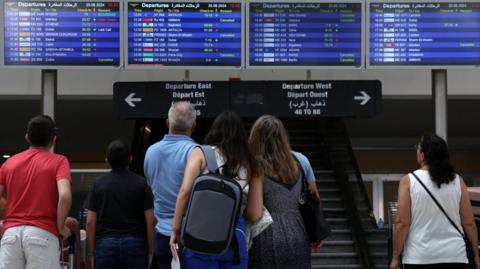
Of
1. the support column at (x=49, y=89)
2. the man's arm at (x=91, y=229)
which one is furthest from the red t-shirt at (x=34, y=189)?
the support column at (x=49, y=89)

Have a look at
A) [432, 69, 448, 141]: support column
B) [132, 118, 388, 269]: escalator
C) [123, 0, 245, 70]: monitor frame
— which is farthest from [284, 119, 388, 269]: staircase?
[123, 0, 245, 70]: monitor frame

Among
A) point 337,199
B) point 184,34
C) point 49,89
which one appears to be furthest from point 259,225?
point 337,199

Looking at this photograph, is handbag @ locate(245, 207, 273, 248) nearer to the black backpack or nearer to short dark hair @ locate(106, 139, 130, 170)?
the black backpack

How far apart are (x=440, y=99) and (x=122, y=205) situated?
16.4 feet

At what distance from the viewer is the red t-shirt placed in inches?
176

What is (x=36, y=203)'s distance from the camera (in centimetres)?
449

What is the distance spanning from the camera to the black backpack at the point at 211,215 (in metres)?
3.95

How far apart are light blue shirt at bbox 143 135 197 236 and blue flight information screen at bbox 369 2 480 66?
4528 millimetres

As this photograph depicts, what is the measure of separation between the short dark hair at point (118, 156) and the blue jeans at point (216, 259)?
4.44ft

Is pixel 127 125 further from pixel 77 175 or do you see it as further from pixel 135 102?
pixel 135 102

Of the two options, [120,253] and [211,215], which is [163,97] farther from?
[211,215]

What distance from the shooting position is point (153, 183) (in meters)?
4.70

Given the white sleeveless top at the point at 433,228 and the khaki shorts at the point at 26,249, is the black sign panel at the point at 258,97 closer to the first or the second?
the white sleeveless top at the point at 433,228

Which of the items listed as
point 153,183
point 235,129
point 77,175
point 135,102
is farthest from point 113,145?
point 77,175
